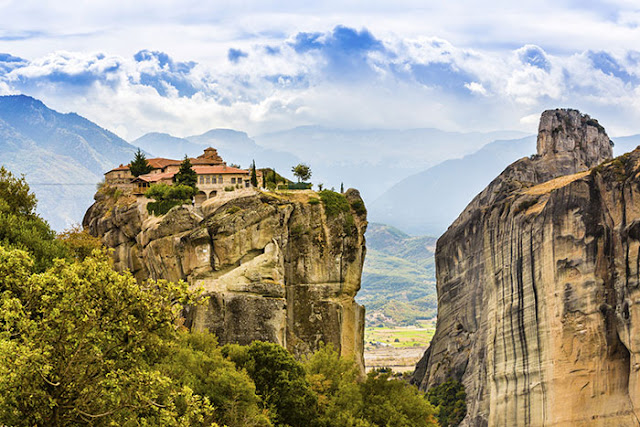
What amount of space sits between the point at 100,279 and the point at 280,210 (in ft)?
167

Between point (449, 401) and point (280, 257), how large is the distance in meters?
44.9

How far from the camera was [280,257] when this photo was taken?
7688 centimetres

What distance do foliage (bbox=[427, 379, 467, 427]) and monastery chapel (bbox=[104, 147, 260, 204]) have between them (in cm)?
3991

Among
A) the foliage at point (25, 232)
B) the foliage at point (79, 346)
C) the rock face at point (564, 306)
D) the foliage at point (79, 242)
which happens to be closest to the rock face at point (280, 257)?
the foliage at point (79, 242)

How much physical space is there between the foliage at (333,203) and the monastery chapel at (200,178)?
10059mm

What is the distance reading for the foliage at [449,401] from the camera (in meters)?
106

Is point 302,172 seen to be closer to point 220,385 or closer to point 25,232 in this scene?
point 220,385

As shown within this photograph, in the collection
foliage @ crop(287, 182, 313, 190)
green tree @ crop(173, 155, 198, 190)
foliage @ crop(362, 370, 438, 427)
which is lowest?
foliage @ crop(362, 370, 438, 427)

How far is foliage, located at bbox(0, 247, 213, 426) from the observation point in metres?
25.3

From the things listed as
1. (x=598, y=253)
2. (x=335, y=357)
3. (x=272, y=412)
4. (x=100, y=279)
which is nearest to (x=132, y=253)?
(x=335, y=357)

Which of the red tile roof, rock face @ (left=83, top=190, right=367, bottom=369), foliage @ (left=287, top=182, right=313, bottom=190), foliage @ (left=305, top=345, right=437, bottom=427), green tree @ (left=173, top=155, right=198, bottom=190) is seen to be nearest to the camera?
foliage @ (left=305, top=345, right=437, bottom=427)

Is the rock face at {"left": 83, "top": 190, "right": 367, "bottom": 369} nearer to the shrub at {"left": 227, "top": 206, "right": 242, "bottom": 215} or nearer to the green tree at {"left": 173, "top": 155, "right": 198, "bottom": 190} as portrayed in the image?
the shrub at {"left": 227, "top": 206, "right": 242, "bottom": 215}

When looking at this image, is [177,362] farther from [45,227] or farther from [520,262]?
[520,262]

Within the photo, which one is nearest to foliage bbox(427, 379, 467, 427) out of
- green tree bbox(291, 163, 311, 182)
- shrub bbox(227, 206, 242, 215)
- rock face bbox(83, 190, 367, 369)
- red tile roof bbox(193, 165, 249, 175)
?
rock face bbox(83, 190, 367, 369)
